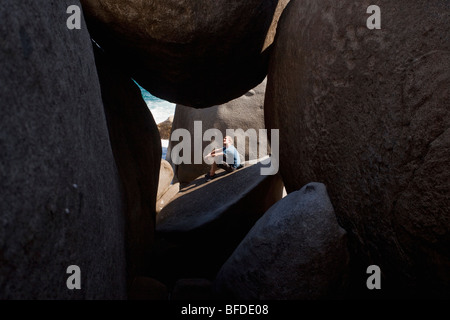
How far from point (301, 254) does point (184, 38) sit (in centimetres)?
111

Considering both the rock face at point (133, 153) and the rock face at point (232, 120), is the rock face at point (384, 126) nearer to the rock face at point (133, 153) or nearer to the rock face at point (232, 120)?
the rock face at point (133, 153)

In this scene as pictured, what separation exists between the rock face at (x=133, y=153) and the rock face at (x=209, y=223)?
0.85ft

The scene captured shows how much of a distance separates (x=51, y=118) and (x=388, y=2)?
115cm

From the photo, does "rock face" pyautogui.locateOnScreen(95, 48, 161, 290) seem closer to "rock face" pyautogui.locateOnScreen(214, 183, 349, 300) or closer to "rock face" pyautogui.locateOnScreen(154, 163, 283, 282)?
"rock face" pyautogui.locateOnScreen(154, 163, 283, 282)

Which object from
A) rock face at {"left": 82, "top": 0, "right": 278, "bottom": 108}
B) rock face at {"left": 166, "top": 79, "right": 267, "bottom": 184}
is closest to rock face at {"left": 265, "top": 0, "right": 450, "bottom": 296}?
rock face at {"left": 82, "top": 0, "right": 278, "bottom": 108}

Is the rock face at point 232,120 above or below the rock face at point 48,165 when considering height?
above

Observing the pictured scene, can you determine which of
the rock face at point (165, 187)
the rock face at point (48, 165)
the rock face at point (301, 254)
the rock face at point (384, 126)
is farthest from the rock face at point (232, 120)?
the rock face at point (48, 165)

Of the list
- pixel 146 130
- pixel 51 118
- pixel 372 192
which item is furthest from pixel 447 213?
pixel 146 130

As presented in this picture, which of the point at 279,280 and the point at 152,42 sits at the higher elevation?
the point at 152,42

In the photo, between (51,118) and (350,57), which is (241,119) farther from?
(51,118)

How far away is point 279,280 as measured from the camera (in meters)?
1.20

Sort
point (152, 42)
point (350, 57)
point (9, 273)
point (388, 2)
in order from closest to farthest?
1. point (9, 273)
2. point (388, 2)
3. point (350, 57)
4. point (152, 42)

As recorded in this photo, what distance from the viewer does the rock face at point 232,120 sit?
5.89 m

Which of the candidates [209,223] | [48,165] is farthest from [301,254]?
[209,223]
